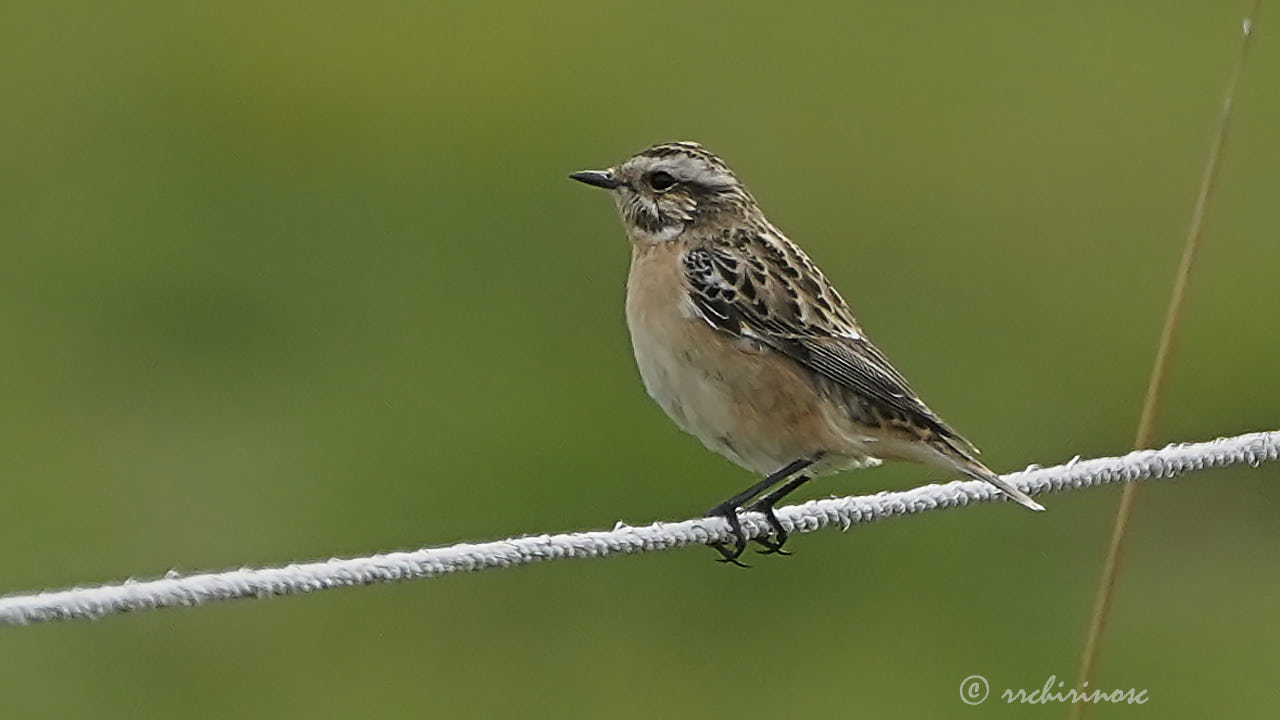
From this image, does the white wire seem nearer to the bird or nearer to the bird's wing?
the bird

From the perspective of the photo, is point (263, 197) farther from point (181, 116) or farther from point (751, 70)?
point (751, 70)

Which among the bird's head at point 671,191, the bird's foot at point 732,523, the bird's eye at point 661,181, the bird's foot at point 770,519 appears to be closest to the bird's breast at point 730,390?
the bird's foot at point 770,519

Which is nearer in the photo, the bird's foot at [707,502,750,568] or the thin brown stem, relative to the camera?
the thin brown stem

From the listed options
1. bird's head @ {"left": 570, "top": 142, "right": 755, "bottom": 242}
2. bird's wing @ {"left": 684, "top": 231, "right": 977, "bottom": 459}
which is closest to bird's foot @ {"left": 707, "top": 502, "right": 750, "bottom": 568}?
bird's wing @ {"left": 684, "top": 231, "right": 977, "bottom": 459}

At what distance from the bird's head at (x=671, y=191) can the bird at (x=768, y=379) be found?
233 mm

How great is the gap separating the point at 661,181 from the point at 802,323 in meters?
0.85

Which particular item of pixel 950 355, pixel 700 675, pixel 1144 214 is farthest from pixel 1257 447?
pixel 1144 214

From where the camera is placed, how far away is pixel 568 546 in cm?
621

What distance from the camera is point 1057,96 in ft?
64.0

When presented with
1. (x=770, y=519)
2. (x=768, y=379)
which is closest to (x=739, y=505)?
(x=770, y=519)

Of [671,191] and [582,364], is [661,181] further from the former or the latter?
[582,364]

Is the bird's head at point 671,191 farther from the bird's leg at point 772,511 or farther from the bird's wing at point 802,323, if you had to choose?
the bird's leg at point 772,511

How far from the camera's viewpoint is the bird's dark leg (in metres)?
7.76

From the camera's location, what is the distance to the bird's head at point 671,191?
8.74m
